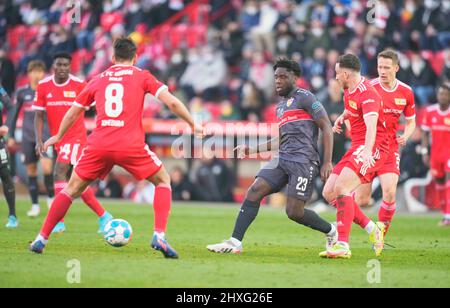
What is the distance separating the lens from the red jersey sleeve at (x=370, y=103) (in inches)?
429

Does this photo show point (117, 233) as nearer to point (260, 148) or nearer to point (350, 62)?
point (260, 148)

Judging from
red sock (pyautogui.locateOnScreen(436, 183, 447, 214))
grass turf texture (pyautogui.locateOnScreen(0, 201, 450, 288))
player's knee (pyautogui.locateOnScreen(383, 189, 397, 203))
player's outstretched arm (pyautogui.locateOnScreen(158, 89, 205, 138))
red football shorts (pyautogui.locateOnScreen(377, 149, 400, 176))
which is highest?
A: player's outstretched arm (pyautogui.locateOnScreen(158, 89, 205, 138))

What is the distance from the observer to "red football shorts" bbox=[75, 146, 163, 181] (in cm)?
1002

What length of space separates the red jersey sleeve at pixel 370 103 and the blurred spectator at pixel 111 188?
13.5 m

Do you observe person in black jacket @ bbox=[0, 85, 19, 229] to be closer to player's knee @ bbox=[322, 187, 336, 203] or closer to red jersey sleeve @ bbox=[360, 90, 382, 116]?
player's knee @ bbox=[322, 187, 336, 203]

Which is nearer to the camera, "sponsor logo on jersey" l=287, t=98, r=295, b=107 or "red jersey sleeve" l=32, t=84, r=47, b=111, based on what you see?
"sponsor logo on jersey" l=287, t=98, r=295, b=107

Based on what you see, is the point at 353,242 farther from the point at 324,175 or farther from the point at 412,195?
the point at 412,195

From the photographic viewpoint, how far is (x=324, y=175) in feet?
34.5

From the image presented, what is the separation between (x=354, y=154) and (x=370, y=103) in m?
0.76

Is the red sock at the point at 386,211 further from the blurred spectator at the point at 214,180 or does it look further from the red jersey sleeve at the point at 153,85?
the blurred spectator at the point at 214,180

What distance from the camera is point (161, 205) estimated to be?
10.1m

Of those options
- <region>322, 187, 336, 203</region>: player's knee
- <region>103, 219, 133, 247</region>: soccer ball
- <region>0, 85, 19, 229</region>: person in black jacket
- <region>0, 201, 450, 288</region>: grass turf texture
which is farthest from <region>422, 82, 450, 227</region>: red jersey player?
<region>103, 219, 133, 247</region>: soccer ball

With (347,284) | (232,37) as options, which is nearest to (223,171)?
(232,37)

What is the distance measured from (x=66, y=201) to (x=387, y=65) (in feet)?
15.3
